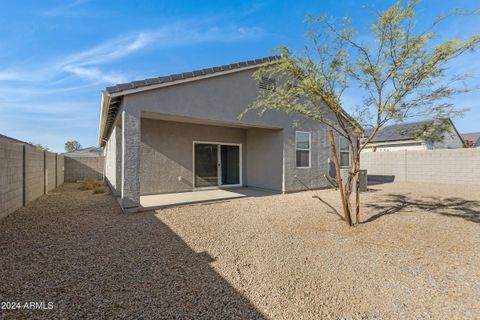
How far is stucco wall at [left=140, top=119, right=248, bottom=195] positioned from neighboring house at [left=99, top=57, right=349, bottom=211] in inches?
1.5

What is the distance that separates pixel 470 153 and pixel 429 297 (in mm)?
15210

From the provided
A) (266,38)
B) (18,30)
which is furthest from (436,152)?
(18,30)

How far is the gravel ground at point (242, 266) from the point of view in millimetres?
2469

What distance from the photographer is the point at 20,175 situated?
7.12m

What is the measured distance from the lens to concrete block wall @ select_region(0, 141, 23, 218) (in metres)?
5.86

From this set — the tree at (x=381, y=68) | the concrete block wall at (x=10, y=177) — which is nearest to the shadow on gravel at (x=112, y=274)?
the concrete block wall at (x=10, y=177)

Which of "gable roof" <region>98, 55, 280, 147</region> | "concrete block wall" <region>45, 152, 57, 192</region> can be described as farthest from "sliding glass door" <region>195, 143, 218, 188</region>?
"concrete block wall" <region>45, 152, 57, 192</region>

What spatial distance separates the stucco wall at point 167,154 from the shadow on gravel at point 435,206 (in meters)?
A: 7.27

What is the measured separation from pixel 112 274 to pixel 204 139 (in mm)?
7926

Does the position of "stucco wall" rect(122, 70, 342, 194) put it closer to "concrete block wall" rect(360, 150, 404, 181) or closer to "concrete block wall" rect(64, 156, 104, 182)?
"concrete block wall" rect(360, 150, 404, 181)

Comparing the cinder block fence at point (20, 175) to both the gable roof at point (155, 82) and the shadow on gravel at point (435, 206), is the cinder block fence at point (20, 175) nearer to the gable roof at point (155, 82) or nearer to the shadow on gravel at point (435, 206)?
the gable roof at point (155, 82)

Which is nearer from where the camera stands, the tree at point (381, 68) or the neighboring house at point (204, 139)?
the tree at point (381, 68)

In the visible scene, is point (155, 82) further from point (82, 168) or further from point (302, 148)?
point (82, 168)

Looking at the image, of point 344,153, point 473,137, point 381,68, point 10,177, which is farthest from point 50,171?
point 473,137
